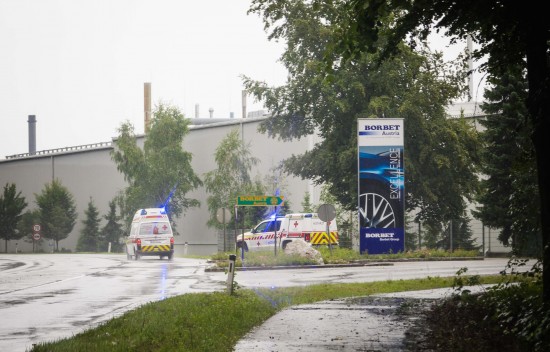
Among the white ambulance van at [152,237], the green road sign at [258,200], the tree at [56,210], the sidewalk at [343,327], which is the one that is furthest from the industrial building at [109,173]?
the sidewalk at [343,327]

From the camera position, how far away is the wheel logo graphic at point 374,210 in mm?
36750

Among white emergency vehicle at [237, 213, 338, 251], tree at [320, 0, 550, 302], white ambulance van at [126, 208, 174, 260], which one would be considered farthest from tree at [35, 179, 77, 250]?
tree at [320, 0, 550, 302]

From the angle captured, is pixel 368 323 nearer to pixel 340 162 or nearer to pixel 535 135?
pixel 535 135

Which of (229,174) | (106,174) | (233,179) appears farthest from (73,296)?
(106,174)

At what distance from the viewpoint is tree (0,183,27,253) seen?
278 feet

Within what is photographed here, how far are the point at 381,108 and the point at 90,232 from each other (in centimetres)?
4539

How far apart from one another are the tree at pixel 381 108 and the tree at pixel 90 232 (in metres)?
35.9

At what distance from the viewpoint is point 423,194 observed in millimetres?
53312

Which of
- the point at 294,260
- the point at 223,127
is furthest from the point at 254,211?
the point at 294,260

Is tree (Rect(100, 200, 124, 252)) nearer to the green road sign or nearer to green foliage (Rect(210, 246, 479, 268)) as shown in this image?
green foliage (Rect(210, 246, 479, 268))

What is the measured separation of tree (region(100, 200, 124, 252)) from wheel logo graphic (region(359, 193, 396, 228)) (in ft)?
173

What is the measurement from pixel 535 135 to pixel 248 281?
1570cm

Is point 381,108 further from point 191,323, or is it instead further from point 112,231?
point 112,231

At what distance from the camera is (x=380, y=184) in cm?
3700
